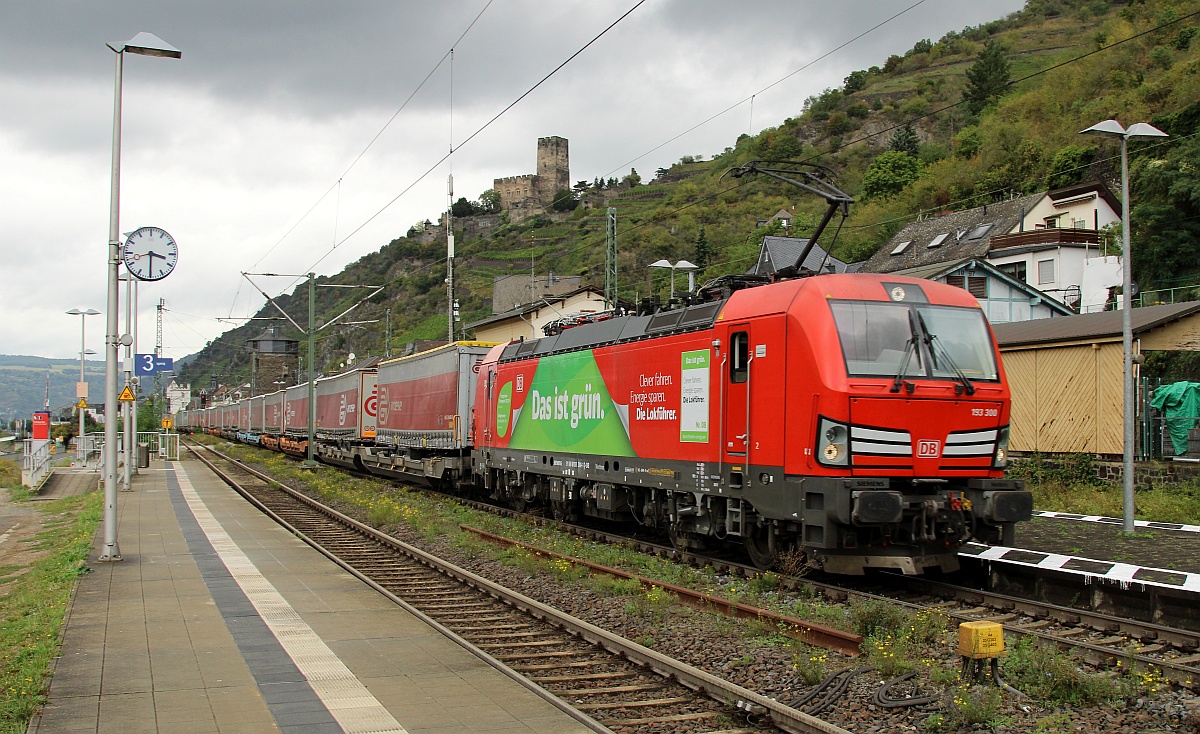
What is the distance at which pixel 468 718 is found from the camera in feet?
21.1

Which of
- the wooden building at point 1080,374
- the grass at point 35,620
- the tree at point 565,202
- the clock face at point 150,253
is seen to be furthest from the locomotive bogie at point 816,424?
the tree at point 565,202

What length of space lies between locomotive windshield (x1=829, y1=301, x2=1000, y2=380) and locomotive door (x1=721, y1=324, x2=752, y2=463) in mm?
1370

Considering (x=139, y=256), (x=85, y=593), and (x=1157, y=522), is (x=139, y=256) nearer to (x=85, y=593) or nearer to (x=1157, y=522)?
(x=85, y=593)

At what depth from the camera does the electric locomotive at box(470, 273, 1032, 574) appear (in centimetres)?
997

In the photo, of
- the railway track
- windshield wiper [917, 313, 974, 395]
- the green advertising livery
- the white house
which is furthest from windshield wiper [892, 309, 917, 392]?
the white house

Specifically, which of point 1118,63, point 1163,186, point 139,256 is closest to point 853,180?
point 1118,63

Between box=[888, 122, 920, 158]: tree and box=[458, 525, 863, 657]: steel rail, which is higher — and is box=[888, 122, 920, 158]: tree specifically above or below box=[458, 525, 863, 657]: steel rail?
above

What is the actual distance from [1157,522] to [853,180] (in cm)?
8525

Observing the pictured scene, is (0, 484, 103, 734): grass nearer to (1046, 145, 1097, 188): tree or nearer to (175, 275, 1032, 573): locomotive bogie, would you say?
(175, 275, 1032, 573): locomotive bogie

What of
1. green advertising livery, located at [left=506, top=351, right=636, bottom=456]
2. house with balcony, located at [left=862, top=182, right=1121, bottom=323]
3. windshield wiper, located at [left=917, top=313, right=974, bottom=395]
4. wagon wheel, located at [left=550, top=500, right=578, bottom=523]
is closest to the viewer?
windshield wiper, located at [left=917, top=313, right=974, bottom=395]

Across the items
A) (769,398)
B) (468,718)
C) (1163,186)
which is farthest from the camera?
(1163,186)

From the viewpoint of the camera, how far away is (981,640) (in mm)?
6848

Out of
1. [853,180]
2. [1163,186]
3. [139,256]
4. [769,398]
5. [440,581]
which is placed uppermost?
[853,180]

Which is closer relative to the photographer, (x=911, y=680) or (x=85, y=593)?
(x=911, y=680)
